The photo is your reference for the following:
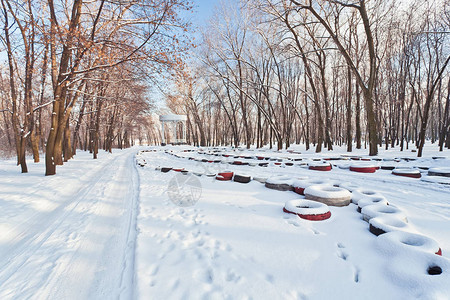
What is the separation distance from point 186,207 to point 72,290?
2.57 m

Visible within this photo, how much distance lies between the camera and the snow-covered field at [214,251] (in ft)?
6.84

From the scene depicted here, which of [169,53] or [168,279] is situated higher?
[169,53]

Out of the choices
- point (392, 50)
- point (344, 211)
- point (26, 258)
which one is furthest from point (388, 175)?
point (392, 50)

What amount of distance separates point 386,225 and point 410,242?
40cm

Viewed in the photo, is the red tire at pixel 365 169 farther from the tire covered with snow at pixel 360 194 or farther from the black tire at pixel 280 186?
the black tire at pixel 280 186

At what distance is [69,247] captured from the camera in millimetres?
3045

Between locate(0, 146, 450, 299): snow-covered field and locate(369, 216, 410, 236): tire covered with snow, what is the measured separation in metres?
0.12

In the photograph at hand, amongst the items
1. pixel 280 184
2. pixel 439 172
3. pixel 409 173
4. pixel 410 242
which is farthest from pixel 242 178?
pixel 439 172

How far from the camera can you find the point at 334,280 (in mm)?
2160

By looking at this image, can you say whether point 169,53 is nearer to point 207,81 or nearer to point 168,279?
point 168,279

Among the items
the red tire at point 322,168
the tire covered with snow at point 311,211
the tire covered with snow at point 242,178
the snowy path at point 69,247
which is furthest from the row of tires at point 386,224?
the red tire at point 322,168

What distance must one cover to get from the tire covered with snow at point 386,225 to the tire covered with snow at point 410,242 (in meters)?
0.21

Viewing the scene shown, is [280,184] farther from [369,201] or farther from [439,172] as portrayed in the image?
[439,172]

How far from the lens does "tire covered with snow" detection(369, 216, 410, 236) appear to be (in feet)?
9.27
